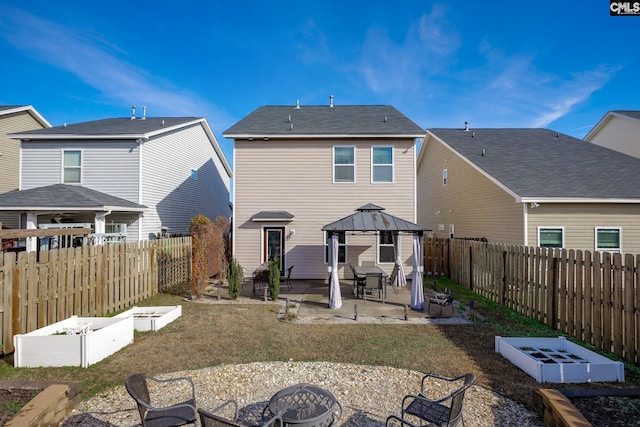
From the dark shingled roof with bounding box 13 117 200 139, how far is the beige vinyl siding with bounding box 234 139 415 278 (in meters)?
4.86

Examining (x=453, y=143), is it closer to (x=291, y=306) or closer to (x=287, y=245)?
(x=287, y=245)

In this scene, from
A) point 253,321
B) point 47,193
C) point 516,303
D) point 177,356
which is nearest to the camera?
point 177,356

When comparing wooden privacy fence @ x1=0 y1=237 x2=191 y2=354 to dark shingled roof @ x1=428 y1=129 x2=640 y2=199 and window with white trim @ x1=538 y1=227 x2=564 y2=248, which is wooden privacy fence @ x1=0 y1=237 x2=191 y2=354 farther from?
window with white trim @ x1=538 y1=227 x2=564 y2=248

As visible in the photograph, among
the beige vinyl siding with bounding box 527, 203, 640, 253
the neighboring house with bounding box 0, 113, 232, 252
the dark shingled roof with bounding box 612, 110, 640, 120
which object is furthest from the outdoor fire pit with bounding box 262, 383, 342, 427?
the dark shingled roof with bounding box 612, 110, 640, 120

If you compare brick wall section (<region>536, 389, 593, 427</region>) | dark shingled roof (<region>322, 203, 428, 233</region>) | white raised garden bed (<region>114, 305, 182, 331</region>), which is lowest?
white raised garden bed (<region>114, 305, 182, 331</region>)

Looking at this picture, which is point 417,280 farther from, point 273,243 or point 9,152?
point 9,152

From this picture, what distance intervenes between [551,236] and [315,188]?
31.6 ft

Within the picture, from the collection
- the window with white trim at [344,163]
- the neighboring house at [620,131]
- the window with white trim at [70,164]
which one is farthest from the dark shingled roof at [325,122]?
the neighboring house at [620,131]

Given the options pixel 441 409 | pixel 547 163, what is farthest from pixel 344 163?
pixel 441 409

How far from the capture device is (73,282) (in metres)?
6.92

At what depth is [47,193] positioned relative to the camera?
41.5 ft

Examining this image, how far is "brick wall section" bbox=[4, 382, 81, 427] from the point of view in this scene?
3131mm

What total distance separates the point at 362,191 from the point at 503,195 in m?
5.90

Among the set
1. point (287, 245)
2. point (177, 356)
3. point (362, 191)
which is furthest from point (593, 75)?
point (177, 356)
